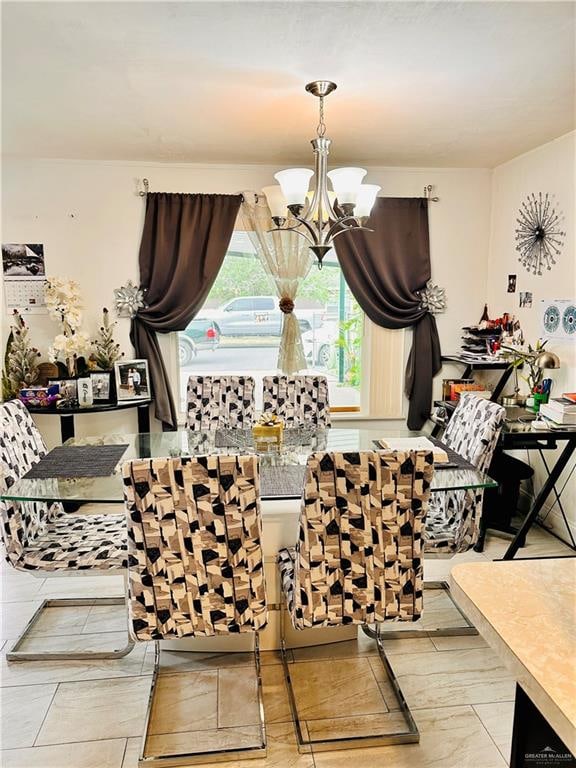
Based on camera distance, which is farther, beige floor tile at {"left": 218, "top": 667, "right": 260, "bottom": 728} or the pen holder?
the pen holder

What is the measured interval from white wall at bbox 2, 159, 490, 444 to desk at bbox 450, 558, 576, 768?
350cm

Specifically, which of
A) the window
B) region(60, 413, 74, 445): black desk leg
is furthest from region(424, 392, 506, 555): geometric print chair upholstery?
region(60, 413, 74, 445): black desk leg

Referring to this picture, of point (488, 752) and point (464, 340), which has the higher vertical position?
point (464, 340)

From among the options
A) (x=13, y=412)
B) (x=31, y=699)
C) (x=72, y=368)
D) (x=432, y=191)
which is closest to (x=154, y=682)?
(x=31, y=699)

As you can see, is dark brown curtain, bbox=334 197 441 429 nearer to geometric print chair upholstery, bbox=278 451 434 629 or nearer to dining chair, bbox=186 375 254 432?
dining chair, bbox=186 375 254 432

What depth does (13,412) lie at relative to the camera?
8.89 ft

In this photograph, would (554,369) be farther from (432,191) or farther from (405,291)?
(432,191)

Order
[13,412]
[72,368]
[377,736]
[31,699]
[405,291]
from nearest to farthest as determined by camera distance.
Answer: [377,736] < [31,699] < [13,412] < [72,368] < [405,291]

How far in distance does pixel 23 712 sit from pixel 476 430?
2.21 meters

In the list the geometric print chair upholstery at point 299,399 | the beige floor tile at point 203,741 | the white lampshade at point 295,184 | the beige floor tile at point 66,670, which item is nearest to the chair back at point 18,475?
the beige floor tile at point 66,670

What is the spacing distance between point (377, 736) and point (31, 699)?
129 centimetres

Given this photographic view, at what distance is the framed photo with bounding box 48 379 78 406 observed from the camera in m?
3.90

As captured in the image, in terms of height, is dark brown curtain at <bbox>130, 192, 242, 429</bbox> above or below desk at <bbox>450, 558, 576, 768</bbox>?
above

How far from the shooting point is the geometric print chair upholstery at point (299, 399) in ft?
11.7
